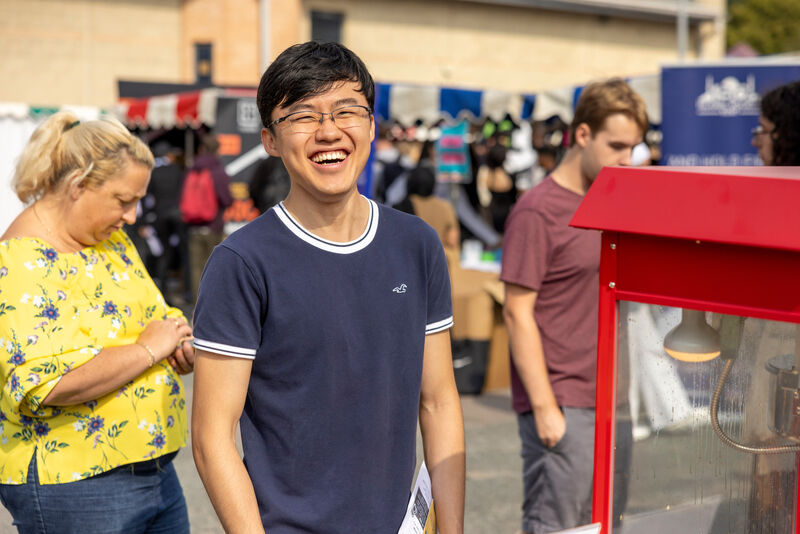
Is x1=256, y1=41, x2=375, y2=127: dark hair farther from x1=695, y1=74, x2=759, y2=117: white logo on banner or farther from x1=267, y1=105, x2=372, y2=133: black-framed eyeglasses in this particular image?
x1=695, y1=74, x2=759, y2=117: white logo on banner

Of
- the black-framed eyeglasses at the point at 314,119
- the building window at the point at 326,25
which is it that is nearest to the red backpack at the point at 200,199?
the black-framed eyeglasses at the point at 314,119

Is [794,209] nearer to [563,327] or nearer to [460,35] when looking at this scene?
[563,327]

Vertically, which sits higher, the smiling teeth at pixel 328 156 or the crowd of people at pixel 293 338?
the smiling teeth at pixel 328 156

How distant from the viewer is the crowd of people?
1646mm

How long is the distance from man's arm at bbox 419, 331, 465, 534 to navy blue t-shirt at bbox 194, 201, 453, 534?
0.15 meters

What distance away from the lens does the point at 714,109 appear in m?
6.45

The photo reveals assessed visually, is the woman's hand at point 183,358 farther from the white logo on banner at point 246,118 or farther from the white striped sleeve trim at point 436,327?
the white logo on banner at point 246,118

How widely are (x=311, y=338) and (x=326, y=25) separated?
26.5m

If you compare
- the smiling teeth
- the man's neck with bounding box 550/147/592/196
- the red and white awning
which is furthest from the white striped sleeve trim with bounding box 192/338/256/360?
the red and white awning

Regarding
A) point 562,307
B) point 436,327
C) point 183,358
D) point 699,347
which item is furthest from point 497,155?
point 699,347

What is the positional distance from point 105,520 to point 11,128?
7239mm

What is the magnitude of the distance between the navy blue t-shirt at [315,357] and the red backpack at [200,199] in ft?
29.1

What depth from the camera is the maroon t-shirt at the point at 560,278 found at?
2871 millimetres

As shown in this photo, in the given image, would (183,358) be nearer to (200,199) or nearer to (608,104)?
(608,104)
